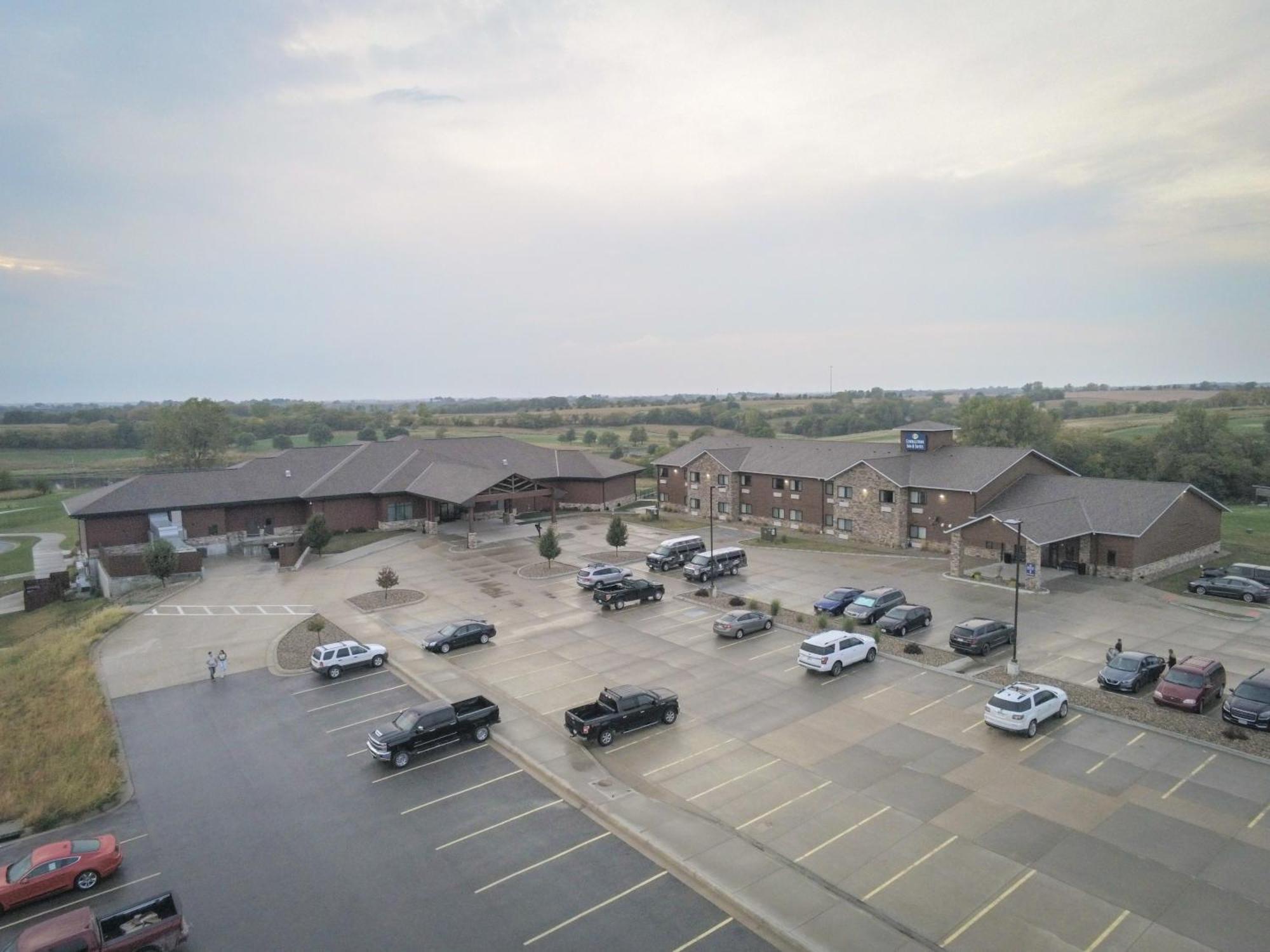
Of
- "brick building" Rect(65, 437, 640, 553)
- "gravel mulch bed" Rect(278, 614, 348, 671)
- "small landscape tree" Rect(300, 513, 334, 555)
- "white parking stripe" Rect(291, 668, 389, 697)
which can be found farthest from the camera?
"brick building" Rect(65, 437, 640, 553)

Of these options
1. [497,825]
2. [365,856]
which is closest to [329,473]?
[365,856]

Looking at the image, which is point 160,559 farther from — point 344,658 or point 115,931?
point 115,931

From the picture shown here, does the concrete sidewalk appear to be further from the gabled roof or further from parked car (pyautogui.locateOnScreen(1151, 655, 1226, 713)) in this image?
the gabled roof

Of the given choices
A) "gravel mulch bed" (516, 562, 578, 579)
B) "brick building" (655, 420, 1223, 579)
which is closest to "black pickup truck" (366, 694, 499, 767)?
"gravel mulch bed" (516, 562, 578, 579)

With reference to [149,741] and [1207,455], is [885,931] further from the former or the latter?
[1207,455]

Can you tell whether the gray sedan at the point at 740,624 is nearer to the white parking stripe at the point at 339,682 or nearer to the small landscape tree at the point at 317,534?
the white parking stripe at the point at 339,682

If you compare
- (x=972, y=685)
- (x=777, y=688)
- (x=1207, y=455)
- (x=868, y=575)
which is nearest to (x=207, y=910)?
(x=777, y=688)
